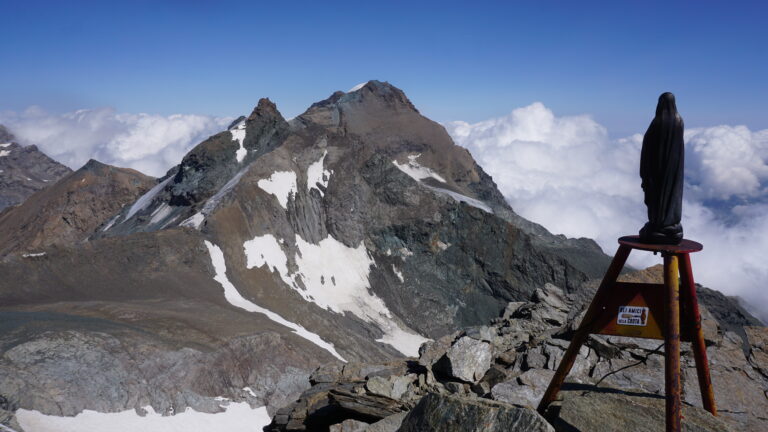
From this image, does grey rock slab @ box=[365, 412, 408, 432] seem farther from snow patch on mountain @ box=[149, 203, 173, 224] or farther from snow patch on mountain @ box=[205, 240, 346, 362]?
snow patch on mountain @ box=[149, 203, 173, 224]

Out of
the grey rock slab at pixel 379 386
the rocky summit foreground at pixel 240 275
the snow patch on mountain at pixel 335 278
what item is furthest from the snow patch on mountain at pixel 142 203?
the grey rock slab at pixel 379 386

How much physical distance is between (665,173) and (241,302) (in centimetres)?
3259

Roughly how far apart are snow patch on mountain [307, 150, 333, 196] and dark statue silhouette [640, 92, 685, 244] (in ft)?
166

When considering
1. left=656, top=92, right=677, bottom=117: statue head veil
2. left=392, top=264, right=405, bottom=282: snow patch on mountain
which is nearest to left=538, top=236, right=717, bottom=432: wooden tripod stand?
left=656, top=92, right=677, bottom=117: statue head veil

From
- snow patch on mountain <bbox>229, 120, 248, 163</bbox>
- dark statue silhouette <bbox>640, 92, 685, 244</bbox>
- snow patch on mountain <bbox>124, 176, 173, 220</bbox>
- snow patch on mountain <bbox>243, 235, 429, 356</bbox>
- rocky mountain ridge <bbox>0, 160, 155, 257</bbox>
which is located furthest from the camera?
rocky mountain ridge <bbox>0, 160, 155, 257</bbox>

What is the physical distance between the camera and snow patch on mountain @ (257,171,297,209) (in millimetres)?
50625

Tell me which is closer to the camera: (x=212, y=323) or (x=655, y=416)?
(x=655, y=416)

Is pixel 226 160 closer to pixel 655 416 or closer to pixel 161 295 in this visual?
pixel 161 295

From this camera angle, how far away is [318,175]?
58344 millimetres

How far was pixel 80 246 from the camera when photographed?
112 feet

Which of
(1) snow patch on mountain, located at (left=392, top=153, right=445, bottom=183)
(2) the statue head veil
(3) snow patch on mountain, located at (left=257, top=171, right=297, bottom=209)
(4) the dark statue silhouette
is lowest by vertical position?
(4) the dark statue silhouette

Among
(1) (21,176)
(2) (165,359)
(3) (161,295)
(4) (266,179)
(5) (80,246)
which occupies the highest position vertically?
(1) (21,176)

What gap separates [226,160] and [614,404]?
56.1m

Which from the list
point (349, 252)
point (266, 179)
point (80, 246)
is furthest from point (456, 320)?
point (80, 246)
